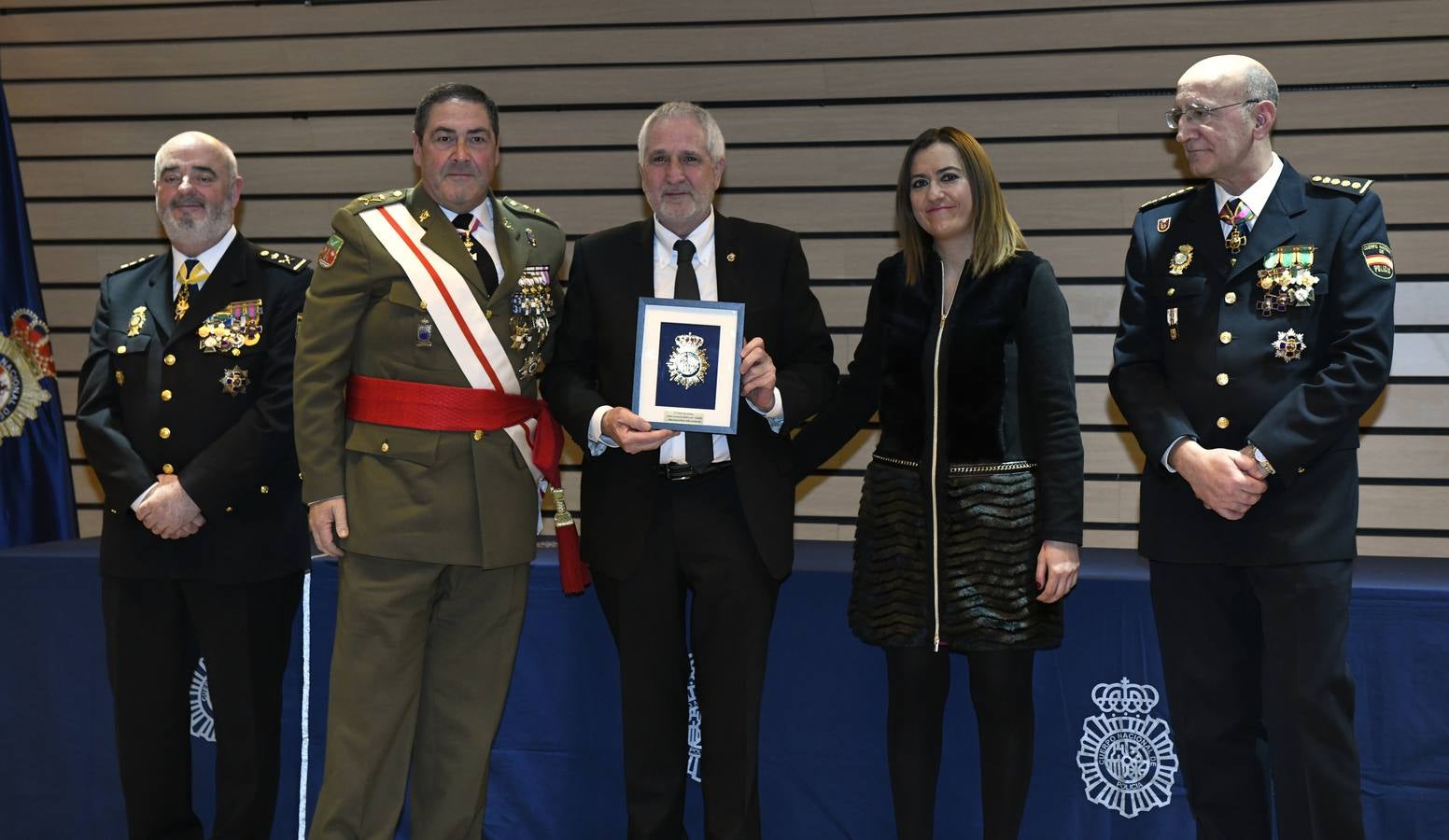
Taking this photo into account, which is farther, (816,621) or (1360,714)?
(816,621)

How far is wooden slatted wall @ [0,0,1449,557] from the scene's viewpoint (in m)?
4.33

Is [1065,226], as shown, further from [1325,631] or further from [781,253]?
[1325,631]

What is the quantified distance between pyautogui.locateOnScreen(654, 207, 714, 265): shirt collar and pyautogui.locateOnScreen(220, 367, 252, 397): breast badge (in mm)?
1163

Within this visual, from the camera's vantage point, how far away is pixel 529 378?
3037 millimetres

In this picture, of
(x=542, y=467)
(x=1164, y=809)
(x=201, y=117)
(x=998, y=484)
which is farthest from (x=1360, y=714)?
(x=201, y=117)

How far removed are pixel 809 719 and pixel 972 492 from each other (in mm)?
997

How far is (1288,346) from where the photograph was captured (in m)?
2.65

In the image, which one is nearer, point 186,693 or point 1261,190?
point 1261,190

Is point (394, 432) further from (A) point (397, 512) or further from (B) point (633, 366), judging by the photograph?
(B) point (633, 366)

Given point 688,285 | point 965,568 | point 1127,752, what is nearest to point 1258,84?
point 965,568

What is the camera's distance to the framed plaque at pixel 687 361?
2738 mm

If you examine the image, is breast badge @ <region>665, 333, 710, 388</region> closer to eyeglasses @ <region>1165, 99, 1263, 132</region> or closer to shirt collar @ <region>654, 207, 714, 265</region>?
shirt collar @ <region>654, 207, 714, 265</region>

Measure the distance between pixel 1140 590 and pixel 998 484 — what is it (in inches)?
29.7

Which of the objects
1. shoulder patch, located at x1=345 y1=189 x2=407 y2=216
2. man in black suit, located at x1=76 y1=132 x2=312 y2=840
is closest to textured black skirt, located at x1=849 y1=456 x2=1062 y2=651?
shoulder patch, located at x1=345 y1=189 x2=407 y2=216
